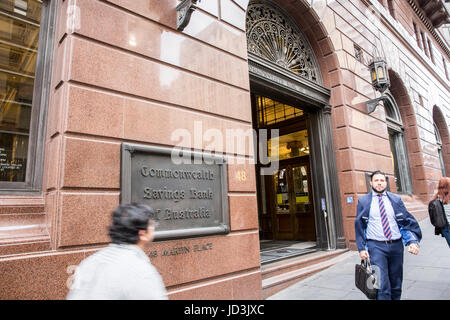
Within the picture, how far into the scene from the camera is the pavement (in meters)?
4.76

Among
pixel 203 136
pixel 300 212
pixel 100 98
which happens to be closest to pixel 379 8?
pixel 300 212

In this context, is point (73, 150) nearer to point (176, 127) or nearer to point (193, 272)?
point (176, 127)

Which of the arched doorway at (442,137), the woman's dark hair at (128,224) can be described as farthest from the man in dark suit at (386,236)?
the arched doorway at (442,137)

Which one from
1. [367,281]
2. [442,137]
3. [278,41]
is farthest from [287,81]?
[442,137]

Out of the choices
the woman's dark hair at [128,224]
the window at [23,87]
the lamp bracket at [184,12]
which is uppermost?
the lamp bracket at [184,12]

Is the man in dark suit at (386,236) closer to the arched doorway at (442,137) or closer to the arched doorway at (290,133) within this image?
the arched doorway at (290,133)

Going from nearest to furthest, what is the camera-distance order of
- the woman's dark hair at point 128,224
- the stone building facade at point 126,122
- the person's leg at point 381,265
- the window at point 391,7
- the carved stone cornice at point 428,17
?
the woman's dark hair at point 128,224 → the stone building facade at point 126,122 → the person's leg at point 381,265 → the window at point 391,7 → the carved stone cornice at point 428,17

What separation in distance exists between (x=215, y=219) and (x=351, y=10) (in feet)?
30.9

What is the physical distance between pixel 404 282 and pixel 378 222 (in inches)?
95.3

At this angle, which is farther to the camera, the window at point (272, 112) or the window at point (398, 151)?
the window at point (398, 151)

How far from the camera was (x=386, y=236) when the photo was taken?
3.73 m

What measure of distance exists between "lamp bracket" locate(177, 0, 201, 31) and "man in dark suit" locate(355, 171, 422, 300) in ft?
12.1

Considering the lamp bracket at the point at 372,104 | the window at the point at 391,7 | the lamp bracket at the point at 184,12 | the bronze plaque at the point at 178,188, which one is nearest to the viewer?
the bronze plaque at the point at 178,188

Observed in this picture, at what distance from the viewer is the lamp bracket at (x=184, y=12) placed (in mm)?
4552
